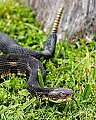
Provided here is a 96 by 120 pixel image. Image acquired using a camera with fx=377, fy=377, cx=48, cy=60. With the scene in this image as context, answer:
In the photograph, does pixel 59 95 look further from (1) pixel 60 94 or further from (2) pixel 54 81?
(2) pixel 54 81

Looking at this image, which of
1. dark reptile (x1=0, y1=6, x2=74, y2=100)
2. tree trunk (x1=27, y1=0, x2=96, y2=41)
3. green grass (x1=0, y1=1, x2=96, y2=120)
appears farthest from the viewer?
tree trunk (x1=27, y1=0, x2=96, y2=41)

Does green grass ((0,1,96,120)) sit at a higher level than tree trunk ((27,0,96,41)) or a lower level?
lower

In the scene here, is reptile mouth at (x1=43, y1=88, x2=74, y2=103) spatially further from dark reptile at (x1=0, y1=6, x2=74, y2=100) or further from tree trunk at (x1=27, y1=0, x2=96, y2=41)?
tree trunk at (x1=27, y1=0, x2=96, y2=41)

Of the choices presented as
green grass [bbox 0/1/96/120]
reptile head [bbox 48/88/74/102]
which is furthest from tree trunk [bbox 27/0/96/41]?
reptile head [bbox 48/88/74/102]

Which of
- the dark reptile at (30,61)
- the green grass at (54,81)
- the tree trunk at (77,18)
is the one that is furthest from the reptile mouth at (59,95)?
the tree trunk at (77,18)

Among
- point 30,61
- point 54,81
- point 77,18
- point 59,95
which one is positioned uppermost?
point 77,18

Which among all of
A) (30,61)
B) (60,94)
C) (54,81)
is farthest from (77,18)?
(60,94)

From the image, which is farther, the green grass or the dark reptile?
the dark reptile

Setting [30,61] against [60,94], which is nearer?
[60,94]
